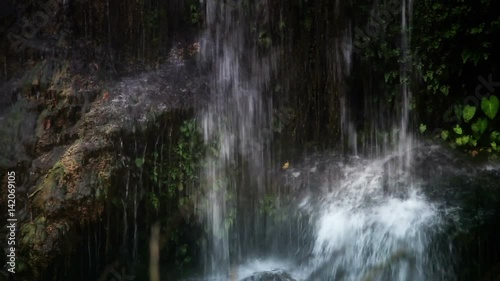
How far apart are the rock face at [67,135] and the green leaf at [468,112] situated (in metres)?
3.75

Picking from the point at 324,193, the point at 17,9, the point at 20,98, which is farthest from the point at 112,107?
the point at 324,193

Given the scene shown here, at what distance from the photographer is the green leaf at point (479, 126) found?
17.9ft

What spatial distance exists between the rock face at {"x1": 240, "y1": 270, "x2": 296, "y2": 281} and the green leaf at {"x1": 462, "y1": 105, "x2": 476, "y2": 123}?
306 cm

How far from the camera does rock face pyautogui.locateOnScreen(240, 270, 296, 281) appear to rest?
5137 millimetres

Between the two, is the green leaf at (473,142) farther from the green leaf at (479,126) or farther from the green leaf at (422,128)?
the green leaf at (422,128)

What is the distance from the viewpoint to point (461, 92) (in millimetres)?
5758

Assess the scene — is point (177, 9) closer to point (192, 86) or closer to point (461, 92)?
point (192, 86)

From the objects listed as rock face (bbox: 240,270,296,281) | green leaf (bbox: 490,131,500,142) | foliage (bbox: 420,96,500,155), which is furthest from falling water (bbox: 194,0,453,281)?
green leaf (bbox: 490,131,500,142)

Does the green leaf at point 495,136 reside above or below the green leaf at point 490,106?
below

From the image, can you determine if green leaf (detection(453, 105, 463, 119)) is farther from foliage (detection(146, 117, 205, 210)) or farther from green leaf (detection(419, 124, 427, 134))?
foliage (detection(146, 117, 205, 210))

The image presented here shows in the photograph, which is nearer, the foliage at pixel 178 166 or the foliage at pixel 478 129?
the foliage at pixel 478 129

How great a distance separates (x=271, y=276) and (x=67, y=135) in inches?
136

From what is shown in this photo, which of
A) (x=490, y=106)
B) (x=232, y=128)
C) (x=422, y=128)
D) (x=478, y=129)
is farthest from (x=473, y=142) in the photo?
(x=232, y=128)

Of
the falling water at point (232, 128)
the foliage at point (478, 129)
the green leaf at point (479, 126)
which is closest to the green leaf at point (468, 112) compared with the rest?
the foliage at point (478, 129)
